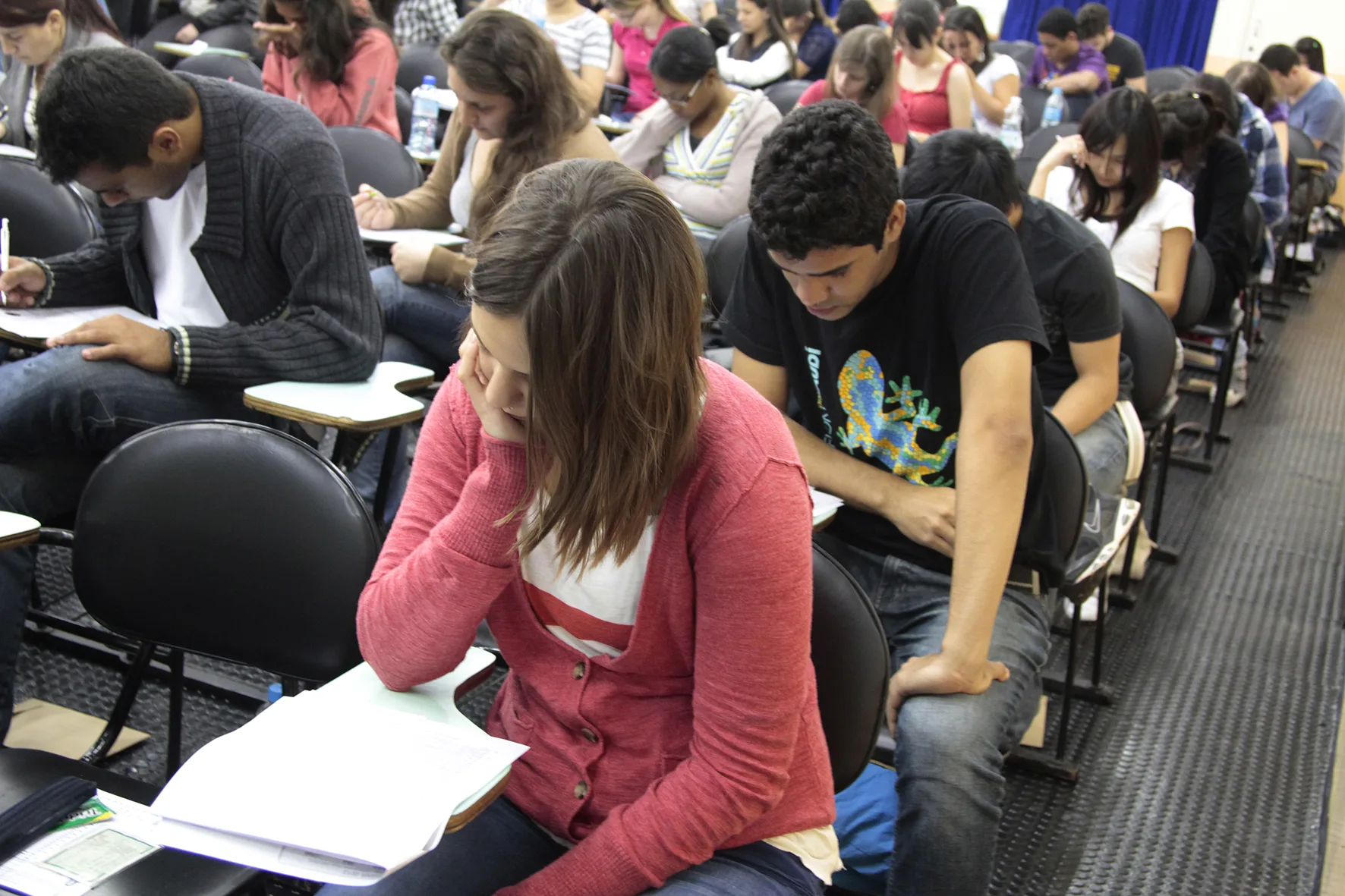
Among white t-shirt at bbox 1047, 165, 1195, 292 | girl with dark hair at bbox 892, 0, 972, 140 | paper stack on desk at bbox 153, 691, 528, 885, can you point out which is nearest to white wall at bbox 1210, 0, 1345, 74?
girl with dark hair at bbox 892, 0, 972, 140

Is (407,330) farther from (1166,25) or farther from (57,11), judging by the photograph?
(1166,25)

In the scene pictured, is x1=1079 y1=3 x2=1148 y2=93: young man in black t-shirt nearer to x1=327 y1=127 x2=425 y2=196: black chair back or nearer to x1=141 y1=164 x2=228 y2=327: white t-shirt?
x1=327 y1=127 x2=425 y2=196: black chair back

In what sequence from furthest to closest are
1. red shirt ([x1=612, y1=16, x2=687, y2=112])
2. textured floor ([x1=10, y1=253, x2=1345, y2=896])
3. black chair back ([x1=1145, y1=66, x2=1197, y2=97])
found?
black chair back ([x1=1145, y1=66, x2=1197, y2=97])
red shirt ([x1=612, y1=16, x2=687, y2=112])
textured floor ([x1=10, y1=253, x2=1345, y2=896])

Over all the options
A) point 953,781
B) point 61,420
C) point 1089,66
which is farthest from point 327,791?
point 1089,66

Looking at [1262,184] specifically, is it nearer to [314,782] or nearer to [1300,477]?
[1300,477]

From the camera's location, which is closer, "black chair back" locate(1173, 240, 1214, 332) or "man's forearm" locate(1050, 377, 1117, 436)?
"man's forearm" locate(1050, 377, 1117, 436)

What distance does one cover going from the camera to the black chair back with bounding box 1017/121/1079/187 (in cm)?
448

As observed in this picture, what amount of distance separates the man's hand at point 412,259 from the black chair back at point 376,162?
0.56 metres

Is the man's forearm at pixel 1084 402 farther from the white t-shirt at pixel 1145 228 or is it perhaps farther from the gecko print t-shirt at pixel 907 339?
the white t-shirt at pixel 1145 228

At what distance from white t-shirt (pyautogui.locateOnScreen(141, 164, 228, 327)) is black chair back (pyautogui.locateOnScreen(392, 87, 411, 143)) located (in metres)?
2.52

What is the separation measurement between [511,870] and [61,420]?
49.6 inches

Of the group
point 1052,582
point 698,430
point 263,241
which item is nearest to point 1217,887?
point 1052,582

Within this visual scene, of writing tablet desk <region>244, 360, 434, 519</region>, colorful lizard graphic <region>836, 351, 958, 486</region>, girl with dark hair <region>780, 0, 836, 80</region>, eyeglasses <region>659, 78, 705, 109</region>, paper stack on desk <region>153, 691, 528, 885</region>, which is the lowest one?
writing tablet desk <region>244, 360, 434, 519</region>

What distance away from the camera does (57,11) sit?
2783 millimetres
